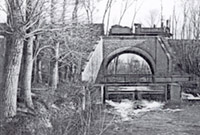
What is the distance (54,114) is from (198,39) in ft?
78.2

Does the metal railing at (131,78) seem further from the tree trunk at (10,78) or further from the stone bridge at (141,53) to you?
the tree trunk at (10,78)

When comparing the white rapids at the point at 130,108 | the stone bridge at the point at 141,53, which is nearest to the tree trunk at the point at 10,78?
the white rapids at the point at 130,108

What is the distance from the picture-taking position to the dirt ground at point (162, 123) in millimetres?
11469

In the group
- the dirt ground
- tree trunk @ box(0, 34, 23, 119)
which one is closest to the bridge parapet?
the dirt ground

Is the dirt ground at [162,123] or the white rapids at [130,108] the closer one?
the dirt ground at [162,123]

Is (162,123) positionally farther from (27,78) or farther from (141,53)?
(141,53)

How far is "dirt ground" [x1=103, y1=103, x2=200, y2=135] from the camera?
Answer: 11469 mm

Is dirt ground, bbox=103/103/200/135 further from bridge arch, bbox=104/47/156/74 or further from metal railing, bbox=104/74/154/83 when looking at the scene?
bridge arch, bbox=104/47/156/74

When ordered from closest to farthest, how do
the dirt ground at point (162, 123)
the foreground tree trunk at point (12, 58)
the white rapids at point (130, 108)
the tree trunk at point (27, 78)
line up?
the foreground tree trunk at point (12, 58), the tree trunk at point (27, 78), the dirt ground at point (162, 123), the white rapids at point (130, 108)

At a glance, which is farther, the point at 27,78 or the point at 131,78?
the point at 131,78

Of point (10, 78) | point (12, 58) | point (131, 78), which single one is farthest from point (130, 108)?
point (12, 58)

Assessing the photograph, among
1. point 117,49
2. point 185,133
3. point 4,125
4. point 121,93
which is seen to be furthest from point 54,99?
point 117,49

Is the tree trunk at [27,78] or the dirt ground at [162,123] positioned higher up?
the tree trunk at [27,78]

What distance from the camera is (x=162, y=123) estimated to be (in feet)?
43.9
